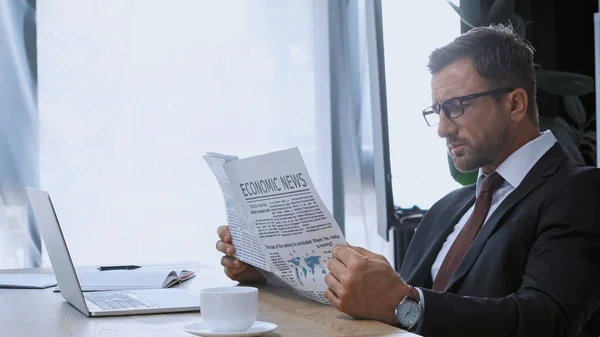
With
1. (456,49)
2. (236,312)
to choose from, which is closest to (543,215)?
(456,49)

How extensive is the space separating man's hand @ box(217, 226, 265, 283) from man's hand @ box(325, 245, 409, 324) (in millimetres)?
427

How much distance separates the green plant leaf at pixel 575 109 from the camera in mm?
3562

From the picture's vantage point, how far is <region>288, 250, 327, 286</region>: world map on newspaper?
1.29 m

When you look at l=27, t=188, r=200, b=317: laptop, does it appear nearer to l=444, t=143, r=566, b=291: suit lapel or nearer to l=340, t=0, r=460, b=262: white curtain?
l=444, t=143, r=566, b=291: suit lapel

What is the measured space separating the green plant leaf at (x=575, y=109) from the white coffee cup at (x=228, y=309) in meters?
2.94

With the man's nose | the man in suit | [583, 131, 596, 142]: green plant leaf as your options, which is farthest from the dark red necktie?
[583, 131, 596, 142]: green plant leaf

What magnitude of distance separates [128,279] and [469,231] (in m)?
0.73

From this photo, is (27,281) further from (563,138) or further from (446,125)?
(563,138)

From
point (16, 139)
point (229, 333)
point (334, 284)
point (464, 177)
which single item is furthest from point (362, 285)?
point (16, 139)

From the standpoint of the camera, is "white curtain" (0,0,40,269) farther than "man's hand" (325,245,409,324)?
Yes

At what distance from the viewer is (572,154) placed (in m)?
3.38

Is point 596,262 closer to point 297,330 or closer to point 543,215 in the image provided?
point 543,215

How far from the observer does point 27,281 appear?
1676 mm

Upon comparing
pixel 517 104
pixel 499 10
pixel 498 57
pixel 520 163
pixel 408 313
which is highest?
pixel 499 10
